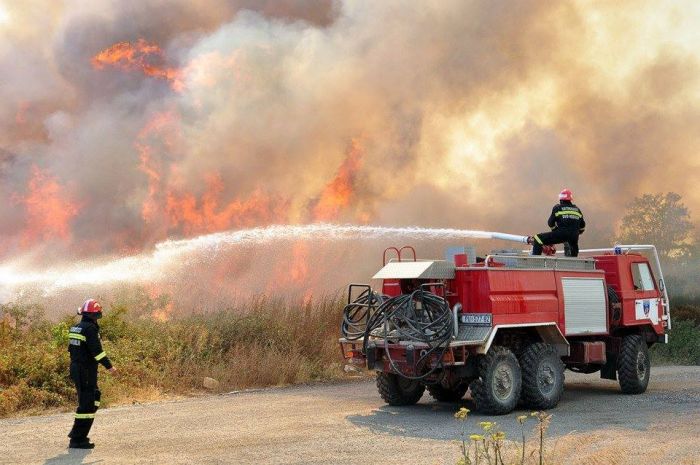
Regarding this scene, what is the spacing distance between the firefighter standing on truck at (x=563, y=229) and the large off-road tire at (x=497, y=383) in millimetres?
2445

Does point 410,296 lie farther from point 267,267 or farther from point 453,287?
point 267,267

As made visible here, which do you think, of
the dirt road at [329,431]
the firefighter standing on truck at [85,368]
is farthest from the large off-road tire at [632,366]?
the firefighter standing on truck at [85,368]

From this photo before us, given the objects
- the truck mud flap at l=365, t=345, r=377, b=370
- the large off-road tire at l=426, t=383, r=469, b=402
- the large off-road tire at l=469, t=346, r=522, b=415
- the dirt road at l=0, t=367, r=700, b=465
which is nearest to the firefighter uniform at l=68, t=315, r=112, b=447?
the dirt road at l=0, t=367, r=700, b=465

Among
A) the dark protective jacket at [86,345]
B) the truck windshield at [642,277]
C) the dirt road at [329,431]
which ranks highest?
the truck windshield at [642,277]

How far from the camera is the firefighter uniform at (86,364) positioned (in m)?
8.96

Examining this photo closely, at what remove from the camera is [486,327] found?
10641 millimetres

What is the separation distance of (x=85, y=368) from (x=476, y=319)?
16.8 ft

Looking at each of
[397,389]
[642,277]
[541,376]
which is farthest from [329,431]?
[642,277]

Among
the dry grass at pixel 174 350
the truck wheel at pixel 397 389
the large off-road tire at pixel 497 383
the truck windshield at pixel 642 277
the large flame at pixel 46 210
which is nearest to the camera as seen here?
the large off-road tire at pixel 497 383

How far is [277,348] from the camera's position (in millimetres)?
15797

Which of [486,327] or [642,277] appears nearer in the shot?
[486,327]

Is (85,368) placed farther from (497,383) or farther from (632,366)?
(632,366)

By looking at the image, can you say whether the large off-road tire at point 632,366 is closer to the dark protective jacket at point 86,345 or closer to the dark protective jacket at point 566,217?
the dark protective jacket at point 566,217

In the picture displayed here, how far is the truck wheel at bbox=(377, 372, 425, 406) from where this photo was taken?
1179 cm
